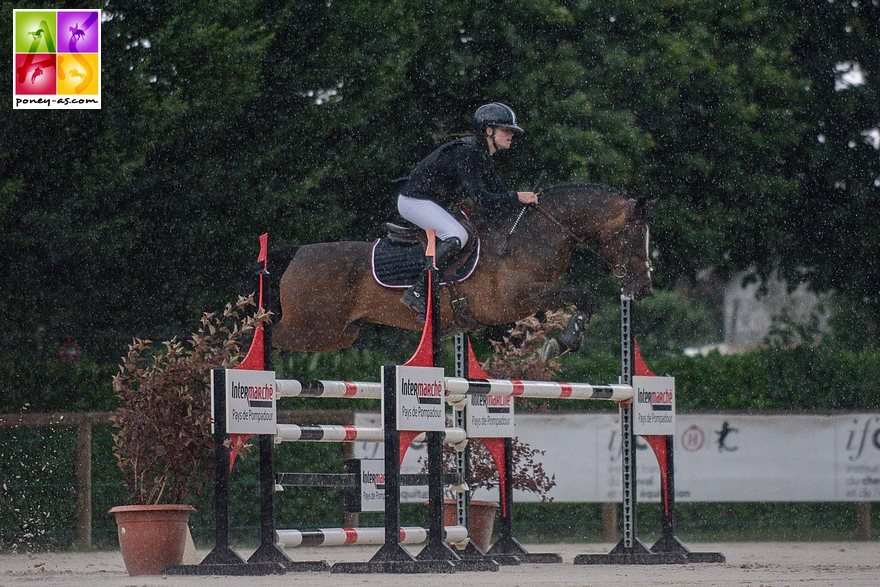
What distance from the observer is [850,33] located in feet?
56.2

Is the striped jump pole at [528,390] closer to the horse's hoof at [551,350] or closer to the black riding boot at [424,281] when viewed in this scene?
the horse's hoof at [551,350]

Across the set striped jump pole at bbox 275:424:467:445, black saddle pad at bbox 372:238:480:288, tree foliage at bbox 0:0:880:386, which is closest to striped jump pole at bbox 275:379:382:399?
striped jump pole at bbox 275:424:467:445

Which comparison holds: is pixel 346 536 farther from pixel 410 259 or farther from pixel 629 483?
pixel 629 483

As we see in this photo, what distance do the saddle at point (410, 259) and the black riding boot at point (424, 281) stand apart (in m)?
0.08

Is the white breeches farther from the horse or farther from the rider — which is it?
the horse

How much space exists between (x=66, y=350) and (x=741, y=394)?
6901 mm

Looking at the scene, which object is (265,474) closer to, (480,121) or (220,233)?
(480,121)

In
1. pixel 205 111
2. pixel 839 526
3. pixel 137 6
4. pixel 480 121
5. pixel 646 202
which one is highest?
pixel 137 6

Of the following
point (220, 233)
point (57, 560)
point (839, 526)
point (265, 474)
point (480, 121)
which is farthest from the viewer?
point (220, 233)

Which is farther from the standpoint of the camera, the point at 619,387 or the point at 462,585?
the point at 619,387

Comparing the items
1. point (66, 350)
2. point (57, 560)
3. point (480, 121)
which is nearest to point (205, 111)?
point (66, 350)

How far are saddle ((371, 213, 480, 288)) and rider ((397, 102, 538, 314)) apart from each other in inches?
2.7

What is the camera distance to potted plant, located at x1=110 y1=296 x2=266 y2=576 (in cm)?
725

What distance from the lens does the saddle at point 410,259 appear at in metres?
7.85
